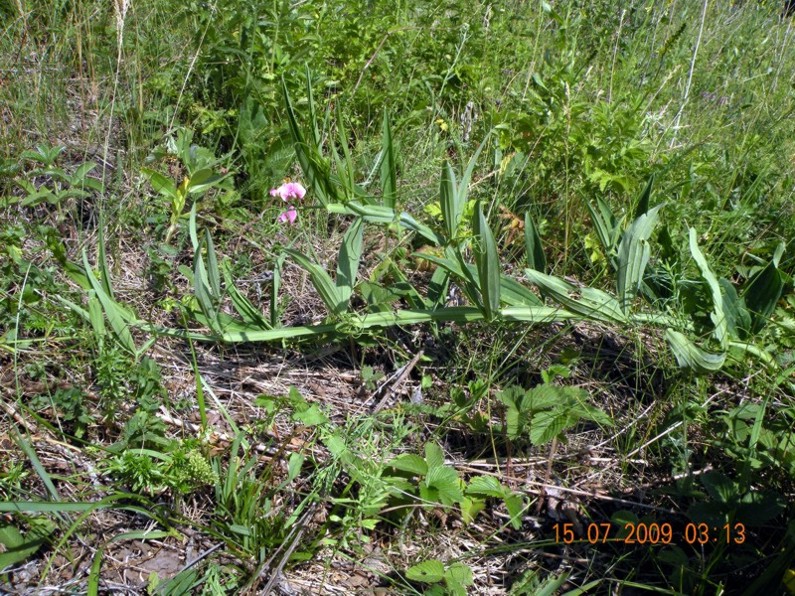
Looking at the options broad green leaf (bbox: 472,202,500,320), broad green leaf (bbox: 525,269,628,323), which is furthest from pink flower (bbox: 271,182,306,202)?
broad green leaf (bbox: 525,269,628,323)

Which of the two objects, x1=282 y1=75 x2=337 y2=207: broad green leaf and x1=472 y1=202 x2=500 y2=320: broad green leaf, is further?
x1=282 y1=75 x2=337 y2=207: broad green leaf

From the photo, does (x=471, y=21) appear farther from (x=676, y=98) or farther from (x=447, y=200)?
(x=447, y=200)

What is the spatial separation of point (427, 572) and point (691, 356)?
39.7 inches

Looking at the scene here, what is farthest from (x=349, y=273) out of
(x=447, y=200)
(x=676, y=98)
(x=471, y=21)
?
(x=676, y=98)

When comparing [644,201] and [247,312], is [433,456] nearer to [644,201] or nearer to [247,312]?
[247,312]

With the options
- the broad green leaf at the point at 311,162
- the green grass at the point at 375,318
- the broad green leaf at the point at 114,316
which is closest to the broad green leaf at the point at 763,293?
the green grass at the point at 375,318

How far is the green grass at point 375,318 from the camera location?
179cm

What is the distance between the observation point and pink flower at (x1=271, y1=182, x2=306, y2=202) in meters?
2.56

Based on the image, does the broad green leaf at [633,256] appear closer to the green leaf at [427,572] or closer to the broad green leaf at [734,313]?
the broad green leaf at [734,313]

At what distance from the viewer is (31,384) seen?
1993 mm

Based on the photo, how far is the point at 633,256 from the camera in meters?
2.27
